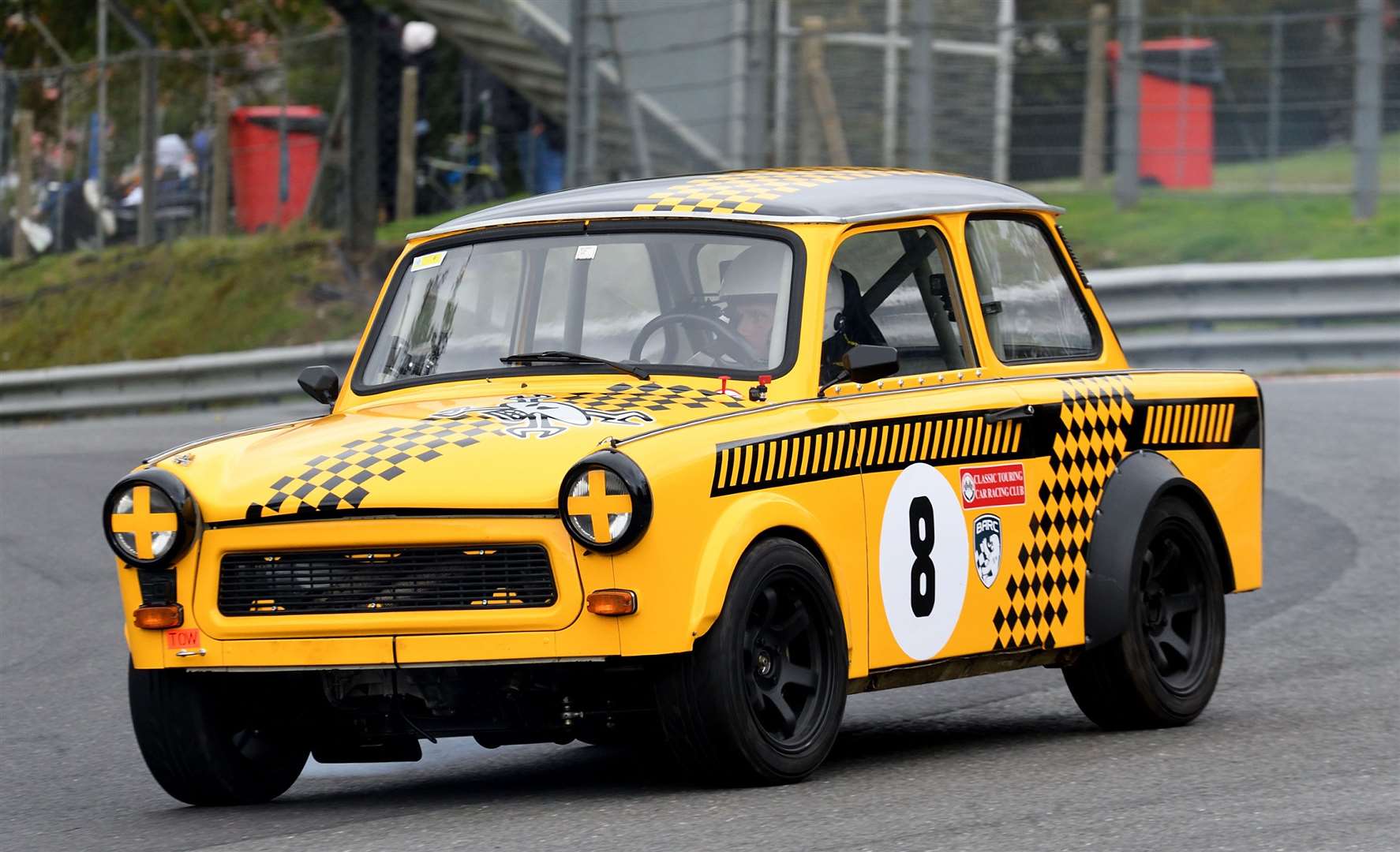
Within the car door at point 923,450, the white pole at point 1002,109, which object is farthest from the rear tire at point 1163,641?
the white pole at point 1002,109

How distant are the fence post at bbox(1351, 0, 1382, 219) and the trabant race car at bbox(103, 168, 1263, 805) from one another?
10.4 m

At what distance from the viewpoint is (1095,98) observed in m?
18.6

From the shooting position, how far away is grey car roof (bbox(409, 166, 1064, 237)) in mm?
7191

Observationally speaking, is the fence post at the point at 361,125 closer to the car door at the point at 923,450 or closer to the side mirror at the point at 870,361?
the car door at the point at 923,450

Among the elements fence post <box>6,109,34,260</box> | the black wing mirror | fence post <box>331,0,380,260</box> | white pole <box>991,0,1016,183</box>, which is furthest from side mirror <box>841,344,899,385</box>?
fence post <box>6,109,34,260</box>

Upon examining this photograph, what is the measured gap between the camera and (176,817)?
641cm

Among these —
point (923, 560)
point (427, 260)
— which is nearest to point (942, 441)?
point (923, 560)

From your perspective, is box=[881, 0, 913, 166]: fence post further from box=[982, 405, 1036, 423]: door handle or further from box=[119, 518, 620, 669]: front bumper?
box=[119, 518, 620, 669]: front bumper

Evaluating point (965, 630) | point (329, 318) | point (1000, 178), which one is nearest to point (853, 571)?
point (965, 630)

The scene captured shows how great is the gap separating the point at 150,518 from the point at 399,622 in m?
0.78

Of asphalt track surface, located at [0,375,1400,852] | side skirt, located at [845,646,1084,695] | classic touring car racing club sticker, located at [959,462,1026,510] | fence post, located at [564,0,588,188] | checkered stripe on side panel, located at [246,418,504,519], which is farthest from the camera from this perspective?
fence post, located at [564,0,588,188]

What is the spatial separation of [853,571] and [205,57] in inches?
677

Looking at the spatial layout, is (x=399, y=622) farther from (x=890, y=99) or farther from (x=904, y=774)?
(x=890, y=99)

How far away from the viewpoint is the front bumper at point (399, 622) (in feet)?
19.4
